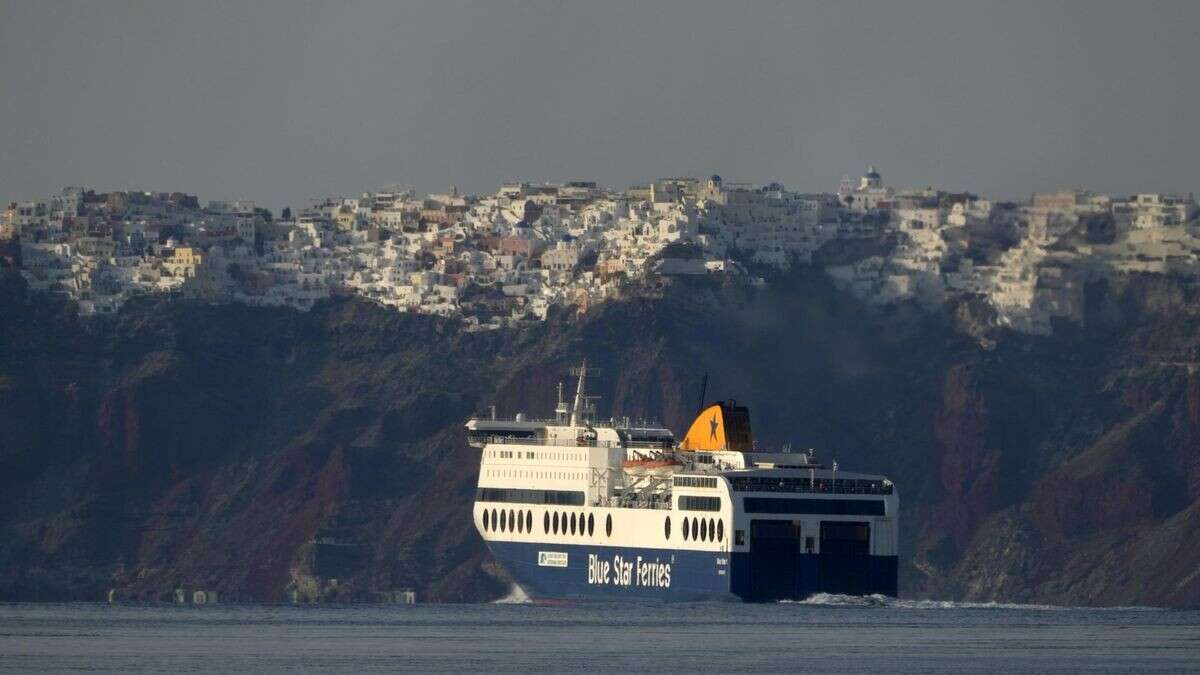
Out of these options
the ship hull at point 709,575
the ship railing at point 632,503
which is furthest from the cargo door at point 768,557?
the ship railing at point 632,503

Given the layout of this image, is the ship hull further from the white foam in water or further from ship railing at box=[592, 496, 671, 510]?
the white foam in water

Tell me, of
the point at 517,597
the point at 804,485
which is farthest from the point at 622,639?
the point at 517,597

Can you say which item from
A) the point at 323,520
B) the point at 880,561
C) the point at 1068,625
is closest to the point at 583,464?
the point at 880,561

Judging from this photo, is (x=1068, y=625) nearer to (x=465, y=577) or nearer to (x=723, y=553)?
(x=723, y=553)

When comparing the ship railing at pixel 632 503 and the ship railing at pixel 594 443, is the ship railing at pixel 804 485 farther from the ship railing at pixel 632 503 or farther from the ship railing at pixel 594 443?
the ship railing at pixel 594 443

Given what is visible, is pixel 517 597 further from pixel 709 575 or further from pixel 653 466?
pixel 709 575
